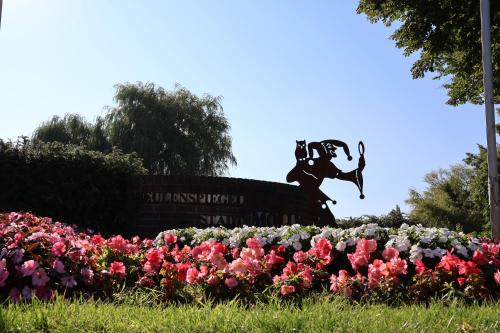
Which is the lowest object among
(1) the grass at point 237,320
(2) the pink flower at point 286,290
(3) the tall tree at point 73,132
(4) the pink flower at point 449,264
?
(1) the grass at point 237,320

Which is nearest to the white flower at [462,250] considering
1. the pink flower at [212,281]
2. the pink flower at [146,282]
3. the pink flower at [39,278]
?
the pink flower at [212,281]

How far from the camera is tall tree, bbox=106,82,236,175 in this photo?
3369 centimetres

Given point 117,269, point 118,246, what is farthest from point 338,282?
point 118,246

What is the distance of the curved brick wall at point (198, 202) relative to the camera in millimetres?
13141

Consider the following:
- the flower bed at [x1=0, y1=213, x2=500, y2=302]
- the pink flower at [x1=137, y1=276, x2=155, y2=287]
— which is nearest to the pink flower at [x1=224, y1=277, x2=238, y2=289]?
the flower bed at [x1=0, y1=213, x2=500, y2=302]

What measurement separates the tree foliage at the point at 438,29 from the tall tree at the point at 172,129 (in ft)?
56.8

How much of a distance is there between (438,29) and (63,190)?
1087 cm

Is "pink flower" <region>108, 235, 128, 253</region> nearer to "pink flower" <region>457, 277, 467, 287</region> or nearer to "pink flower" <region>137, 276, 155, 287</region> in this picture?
"pink flower" <region>137, 276, 155, 287</region>

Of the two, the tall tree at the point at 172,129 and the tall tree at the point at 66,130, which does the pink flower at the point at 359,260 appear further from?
the tall tree at the point at 66,130

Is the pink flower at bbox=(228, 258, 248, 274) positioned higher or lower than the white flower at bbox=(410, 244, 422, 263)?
lower

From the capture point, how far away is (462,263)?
6.26m

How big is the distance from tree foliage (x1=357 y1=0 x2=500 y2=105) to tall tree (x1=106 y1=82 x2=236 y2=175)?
56.8ft

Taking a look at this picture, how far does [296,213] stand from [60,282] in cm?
890

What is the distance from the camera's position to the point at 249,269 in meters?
5.97
